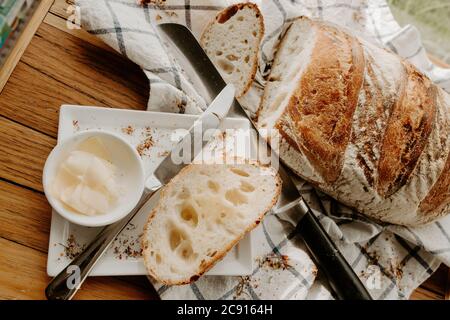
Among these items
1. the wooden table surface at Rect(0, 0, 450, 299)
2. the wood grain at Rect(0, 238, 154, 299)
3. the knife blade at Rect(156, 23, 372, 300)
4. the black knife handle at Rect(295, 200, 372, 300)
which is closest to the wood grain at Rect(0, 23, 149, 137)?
the wooden table surface at Rect(0, 0, 450, 299)

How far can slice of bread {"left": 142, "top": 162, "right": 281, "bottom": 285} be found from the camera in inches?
43.1

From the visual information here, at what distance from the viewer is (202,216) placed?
44.1 inches

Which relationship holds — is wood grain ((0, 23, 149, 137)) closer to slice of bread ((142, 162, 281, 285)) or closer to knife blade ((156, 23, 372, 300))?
knife blade ((156, 23, 372, 300))

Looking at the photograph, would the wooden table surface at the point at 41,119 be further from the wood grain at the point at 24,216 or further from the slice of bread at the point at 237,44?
the slice of bread at the point at 237,44

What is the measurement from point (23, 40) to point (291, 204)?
2.72 feet

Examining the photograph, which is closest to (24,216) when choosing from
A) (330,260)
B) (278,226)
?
(278,226)

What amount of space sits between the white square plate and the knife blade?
14 cm

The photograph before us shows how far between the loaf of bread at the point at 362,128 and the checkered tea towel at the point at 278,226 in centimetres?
11

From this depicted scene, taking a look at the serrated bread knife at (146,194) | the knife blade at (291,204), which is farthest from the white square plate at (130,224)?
the knife blade at (291,204)

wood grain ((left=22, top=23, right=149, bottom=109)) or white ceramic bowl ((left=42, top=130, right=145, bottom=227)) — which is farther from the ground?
wood grain ((left=22, top=23, right=149, bottom=109))

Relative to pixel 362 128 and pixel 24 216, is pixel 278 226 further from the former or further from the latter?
pixel 24 216

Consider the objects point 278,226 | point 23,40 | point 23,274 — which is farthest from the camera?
point 278,226

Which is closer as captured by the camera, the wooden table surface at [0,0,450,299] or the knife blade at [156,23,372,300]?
the wooden table surface at [0,0,450,299]
